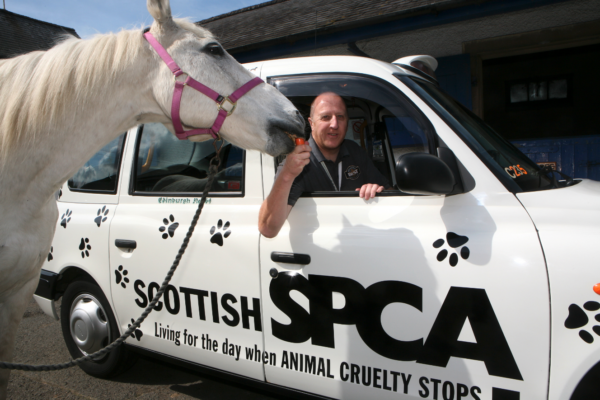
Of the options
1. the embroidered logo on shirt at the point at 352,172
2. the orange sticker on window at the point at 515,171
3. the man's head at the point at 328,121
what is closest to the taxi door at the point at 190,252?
the man's head at the point at 328,121

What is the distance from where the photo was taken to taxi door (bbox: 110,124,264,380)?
200 centimetres

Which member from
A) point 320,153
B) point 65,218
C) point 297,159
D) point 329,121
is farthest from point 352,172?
point 65,218

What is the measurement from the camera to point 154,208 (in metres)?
2.34

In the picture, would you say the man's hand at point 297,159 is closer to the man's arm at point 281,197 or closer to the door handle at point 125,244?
the man's arm at point 281,197

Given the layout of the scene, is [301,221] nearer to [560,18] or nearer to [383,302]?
[383,302]

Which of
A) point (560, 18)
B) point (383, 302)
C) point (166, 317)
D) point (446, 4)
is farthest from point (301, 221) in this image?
point (560, 18)

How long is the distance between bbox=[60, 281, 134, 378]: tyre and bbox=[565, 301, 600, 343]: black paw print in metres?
2.55

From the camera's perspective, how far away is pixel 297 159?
5.17 feet

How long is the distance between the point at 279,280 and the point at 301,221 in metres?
0.31

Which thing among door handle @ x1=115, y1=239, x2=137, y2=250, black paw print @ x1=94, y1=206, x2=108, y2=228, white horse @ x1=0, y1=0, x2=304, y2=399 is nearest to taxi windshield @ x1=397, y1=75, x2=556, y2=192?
white horse @ x1=0, y1=0, x2=304, y2=399

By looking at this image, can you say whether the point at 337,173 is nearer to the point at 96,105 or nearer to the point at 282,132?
the point at 282,132

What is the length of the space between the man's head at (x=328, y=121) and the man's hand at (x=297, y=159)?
1.71ft

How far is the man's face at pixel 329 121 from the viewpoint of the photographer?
2082 millimetres

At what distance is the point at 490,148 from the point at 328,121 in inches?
32.5
